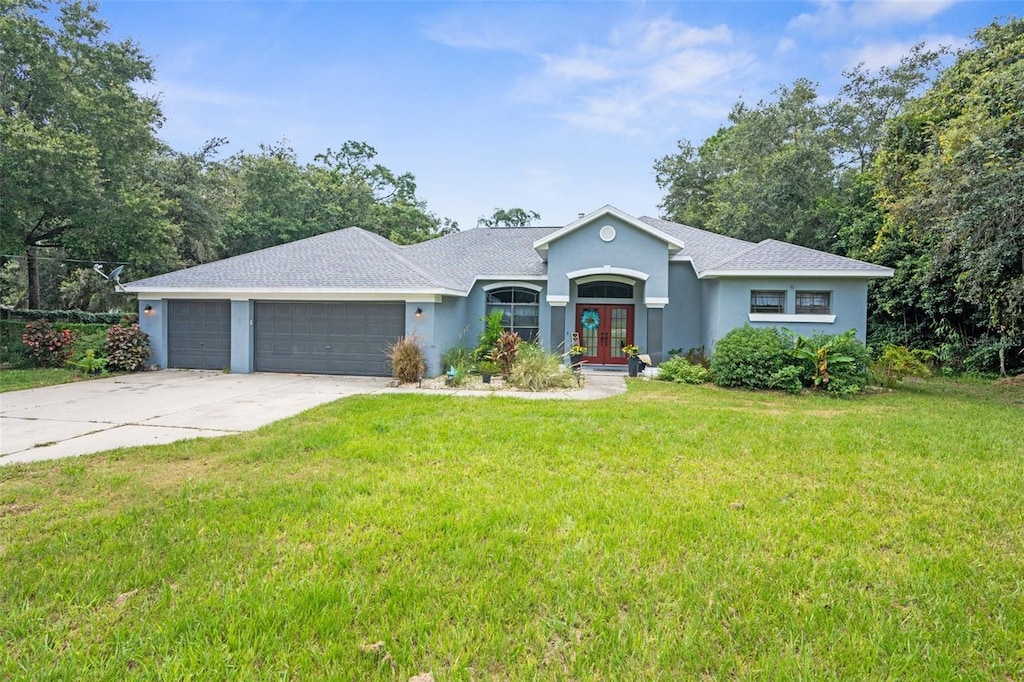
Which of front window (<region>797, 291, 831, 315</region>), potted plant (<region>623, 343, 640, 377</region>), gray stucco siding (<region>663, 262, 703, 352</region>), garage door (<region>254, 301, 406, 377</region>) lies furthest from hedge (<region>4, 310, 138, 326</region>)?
front window (<region>797, 291, 831, 315</region>)

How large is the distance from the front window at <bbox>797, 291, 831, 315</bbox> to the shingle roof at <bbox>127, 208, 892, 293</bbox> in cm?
82

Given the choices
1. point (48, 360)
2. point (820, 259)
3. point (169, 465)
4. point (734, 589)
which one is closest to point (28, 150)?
point (48, 360)

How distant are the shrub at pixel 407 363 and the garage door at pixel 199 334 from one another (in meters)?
5.85

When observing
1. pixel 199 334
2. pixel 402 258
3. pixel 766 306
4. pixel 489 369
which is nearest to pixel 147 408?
pixel 199 334

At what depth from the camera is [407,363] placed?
12.6m

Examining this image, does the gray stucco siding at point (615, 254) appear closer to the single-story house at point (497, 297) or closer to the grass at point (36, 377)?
the single-story house at point (497, 297)

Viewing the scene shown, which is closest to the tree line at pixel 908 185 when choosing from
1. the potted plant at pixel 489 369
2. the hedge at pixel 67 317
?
the potted plant at pixel 489 369

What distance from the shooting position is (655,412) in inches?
341

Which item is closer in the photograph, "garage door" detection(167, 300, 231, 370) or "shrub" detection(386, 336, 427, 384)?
"shrub" detection(386, 336, 427, 384)

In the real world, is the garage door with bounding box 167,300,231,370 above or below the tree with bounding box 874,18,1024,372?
below

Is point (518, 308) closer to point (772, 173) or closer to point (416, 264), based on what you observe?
point (416, 264)

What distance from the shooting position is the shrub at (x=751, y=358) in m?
11.7

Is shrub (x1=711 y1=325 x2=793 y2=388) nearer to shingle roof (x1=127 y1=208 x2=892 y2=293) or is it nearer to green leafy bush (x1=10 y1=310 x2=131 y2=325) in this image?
shingle roof (x1=127 y1=208 x2=892 y2=293)

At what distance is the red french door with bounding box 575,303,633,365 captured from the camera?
1656cm
